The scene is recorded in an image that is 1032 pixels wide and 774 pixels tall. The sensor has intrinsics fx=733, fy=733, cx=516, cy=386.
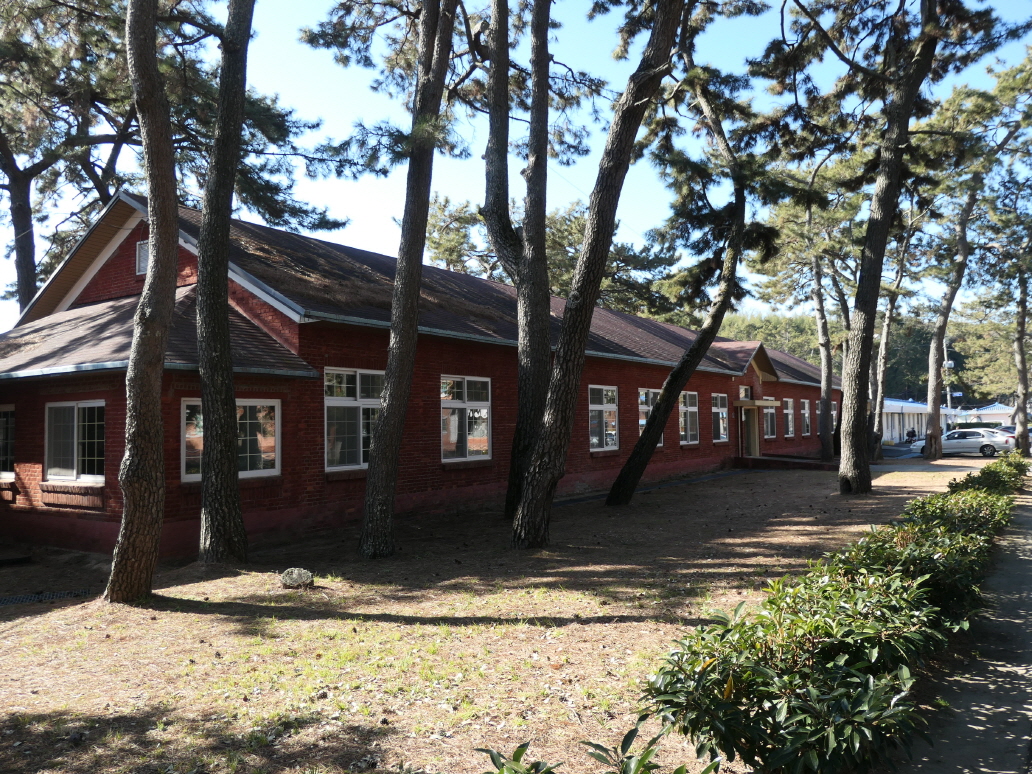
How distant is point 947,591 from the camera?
6.27 metres

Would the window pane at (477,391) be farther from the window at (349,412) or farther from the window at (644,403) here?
the window at (644,403)

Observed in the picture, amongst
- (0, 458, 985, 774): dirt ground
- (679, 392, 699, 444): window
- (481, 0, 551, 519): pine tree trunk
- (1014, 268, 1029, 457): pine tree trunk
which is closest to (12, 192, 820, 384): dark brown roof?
(679, 392, 699, 444): window

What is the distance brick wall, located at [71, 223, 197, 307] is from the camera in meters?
15.0

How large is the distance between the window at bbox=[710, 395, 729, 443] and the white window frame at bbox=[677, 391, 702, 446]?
1.27 meters

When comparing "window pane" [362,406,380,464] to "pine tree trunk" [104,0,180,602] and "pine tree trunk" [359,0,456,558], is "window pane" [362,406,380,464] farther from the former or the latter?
"pine tree trunk" [104,0,180,602]

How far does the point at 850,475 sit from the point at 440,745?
14313 millimetres

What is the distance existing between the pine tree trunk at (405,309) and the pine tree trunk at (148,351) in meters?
3.13

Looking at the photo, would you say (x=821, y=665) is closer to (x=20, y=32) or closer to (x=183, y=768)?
(x=183, y=768)

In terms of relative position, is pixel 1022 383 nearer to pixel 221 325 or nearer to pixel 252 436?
pixel 252 436

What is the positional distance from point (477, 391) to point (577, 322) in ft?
19.1

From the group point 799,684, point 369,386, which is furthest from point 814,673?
point 369,386

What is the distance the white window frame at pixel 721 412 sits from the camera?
1033 inches

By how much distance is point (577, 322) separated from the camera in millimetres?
10773

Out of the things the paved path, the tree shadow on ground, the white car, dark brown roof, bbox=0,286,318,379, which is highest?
dark brown roof, bbox=0,286,318,379
